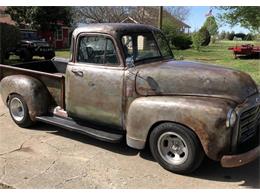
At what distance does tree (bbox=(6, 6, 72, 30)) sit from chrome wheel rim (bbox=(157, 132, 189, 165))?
27766mm

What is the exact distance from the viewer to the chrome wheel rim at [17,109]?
6824mm

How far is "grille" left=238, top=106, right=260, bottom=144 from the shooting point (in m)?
4.64

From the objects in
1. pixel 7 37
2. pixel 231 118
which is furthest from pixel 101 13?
pixel 231 118

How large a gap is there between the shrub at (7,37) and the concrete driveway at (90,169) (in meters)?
10.9

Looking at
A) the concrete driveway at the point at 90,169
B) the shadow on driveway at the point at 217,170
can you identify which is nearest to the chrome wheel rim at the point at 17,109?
the concrete driveway at the point at 90,169

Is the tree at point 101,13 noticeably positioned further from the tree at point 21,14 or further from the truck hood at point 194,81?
the truck hood at point 194,81

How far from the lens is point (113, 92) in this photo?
5426mm

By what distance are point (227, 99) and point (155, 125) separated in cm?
100

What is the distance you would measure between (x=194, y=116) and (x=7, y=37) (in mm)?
13972

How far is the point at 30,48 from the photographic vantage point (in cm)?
2052

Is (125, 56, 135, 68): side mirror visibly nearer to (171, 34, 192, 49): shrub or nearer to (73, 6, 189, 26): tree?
(171, 34, 192, 49): shrub

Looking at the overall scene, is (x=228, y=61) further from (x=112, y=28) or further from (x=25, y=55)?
(x=112, y=28)

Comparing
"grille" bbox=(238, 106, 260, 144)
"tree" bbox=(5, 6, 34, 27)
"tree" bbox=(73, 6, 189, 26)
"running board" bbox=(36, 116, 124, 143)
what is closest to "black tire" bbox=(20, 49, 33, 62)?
"tree" bbox=(5, 6, 34, 27)
